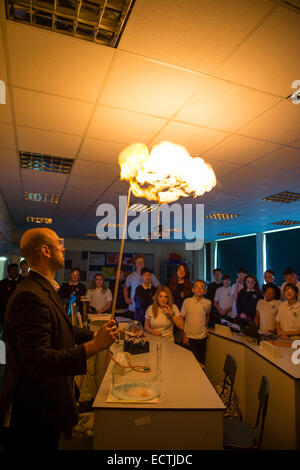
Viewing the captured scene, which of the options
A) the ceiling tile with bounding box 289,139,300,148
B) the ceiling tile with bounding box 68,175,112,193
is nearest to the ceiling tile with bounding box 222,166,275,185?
the ceiling tile with bounding box 289,139,300,148

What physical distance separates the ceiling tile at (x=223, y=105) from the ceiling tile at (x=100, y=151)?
87cm

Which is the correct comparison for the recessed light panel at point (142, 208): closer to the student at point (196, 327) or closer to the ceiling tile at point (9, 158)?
the student at point (196, 327)

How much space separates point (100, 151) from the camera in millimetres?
3104

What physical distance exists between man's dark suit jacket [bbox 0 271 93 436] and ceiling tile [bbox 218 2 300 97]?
5.55ft

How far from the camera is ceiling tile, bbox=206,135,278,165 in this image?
275 centimetres

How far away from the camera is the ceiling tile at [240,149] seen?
108 inches

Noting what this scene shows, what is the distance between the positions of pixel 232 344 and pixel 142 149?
263 cm

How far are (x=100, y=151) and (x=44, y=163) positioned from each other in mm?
908

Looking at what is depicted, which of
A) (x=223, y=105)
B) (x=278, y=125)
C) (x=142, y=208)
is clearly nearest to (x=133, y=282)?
(x=142, y=208)

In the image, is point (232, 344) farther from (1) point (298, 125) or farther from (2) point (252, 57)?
(2) point (252, 57)

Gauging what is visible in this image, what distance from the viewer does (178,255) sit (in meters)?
12.8

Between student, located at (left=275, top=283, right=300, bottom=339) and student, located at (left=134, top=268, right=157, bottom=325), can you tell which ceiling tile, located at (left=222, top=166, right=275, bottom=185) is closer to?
student, located at (left=275, top=283, right=300, bottom=339)

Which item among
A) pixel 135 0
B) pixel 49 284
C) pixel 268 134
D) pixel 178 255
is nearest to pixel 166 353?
pixel 49 284
